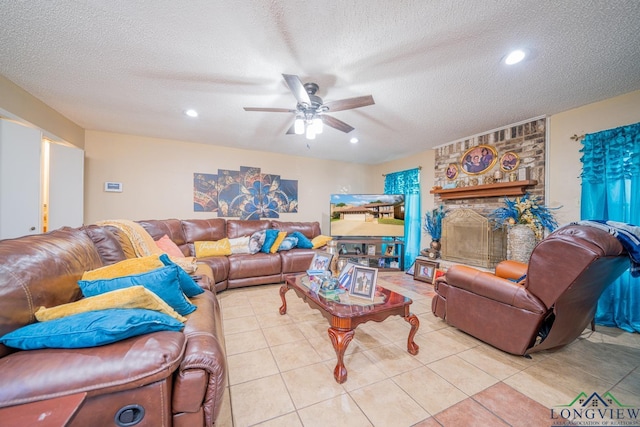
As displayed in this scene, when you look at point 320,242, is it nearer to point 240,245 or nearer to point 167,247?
point 240,245

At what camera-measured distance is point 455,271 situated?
2.12 meters

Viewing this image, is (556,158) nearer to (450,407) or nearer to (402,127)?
(402,127)

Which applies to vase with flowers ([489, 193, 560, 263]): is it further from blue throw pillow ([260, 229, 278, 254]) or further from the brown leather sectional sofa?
the brown leather sectional sofa

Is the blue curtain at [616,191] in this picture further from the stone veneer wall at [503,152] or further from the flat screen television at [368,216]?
the flat screen television at [368,216]

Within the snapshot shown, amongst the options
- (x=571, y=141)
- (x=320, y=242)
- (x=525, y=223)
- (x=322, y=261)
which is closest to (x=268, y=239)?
(x=320, y=242)

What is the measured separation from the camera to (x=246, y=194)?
451 centimetres

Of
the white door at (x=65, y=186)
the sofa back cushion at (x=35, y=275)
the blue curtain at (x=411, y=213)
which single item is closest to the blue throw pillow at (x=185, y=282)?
the sofa back cushion at (x=35, y=275)

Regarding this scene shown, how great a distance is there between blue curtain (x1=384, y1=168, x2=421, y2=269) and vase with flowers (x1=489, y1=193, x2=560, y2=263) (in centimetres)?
163

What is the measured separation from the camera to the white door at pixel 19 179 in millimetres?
2182

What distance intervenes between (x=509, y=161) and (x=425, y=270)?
203 centimetres

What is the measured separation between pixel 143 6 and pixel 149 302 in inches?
69.1

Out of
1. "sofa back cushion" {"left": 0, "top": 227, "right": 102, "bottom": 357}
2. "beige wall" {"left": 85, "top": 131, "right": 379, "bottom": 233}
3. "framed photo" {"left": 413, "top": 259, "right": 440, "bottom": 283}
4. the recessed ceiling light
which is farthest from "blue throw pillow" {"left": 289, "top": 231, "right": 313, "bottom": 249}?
the recessed ceiling light

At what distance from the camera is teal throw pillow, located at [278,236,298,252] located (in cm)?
371

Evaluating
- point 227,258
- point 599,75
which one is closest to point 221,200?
→ point 227,258
